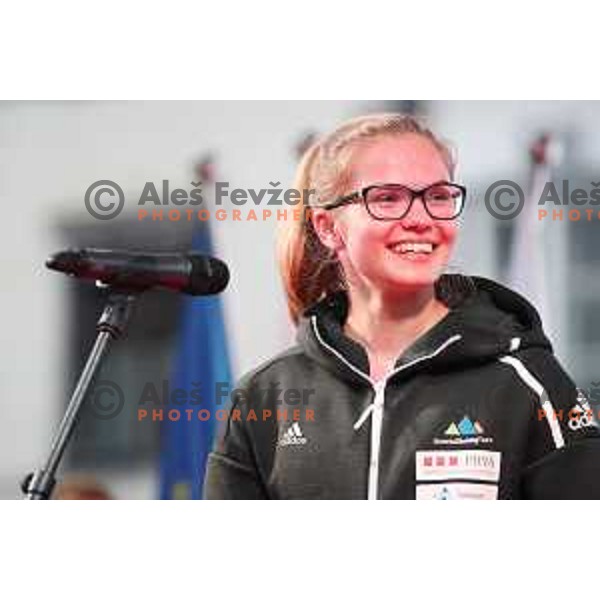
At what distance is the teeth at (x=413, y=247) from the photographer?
2.22 metres

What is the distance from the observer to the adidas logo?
2.24m

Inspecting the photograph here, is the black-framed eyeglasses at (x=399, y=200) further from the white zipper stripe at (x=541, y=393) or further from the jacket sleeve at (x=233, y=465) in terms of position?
the jacket sleeve at (x=233, y=465)

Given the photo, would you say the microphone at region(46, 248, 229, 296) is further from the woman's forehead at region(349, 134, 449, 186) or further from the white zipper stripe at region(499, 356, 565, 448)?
the white zipper stripe at region(499, 356, 565, 448)

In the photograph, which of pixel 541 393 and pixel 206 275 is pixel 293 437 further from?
pixel 541 393

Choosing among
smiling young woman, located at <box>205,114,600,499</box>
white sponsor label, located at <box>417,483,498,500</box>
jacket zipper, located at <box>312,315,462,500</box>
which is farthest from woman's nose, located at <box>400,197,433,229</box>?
white sponsor label, located at <box>417,483,498,500</box>

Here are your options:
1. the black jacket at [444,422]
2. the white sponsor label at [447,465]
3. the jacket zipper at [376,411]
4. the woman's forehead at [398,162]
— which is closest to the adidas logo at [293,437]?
the black jacket at [444,422]

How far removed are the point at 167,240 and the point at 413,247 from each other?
0.48m

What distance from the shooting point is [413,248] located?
7.31ft

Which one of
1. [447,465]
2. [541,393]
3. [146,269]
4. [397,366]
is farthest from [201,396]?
[541,393]

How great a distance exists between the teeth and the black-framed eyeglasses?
0.17 ft
